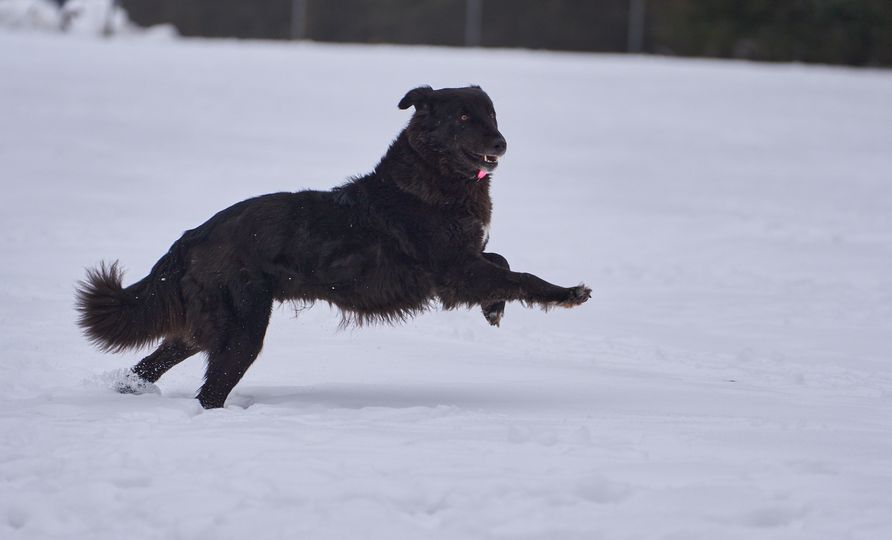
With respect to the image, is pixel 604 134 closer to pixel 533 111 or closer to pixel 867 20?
pixel 533 111

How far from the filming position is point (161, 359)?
609 centimetres

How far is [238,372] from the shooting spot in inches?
222

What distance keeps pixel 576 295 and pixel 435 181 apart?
3.39 feet

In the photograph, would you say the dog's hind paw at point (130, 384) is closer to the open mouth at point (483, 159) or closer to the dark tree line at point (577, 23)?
the open mouth at point (483, 159)

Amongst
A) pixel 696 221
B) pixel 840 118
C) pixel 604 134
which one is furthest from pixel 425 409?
pixel 840 118

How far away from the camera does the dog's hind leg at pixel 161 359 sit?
605 cm

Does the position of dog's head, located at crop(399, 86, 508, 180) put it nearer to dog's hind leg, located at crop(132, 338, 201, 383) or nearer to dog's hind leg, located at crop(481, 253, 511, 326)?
dog's hind leg, located at crop(481, 253, 511, 326)

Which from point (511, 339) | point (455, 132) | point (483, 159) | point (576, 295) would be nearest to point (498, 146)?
point (483, 159)

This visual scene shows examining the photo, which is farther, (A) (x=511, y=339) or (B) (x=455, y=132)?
(A) (x=511, y=339)

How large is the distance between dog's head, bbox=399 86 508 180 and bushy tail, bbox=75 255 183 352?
5.18 ft

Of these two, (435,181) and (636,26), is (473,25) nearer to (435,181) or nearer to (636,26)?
(636,26)

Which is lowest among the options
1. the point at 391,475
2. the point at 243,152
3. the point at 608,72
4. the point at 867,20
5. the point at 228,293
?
the point at 391,475

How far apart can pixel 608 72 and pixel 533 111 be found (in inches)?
113

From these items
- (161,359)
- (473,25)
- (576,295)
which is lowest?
(161,359)
